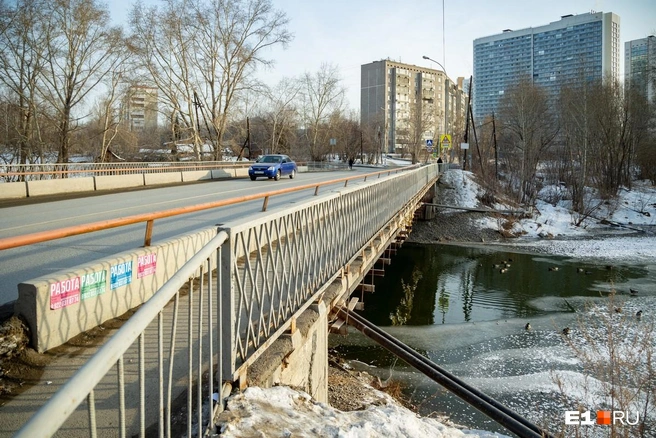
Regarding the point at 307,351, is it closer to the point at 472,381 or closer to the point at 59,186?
the point at 472,381

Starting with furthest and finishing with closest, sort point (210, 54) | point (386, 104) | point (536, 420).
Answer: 1. point (386, 104)
2. point (210, 54)
3. point (536, 420)

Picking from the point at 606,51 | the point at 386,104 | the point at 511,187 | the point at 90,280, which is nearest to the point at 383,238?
the point at 90,280

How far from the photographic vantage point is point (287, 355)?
4883 millimetres

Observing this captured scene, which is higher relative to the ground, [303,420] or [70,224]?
[70,224]

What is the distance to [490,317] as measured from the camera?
17.1 meters

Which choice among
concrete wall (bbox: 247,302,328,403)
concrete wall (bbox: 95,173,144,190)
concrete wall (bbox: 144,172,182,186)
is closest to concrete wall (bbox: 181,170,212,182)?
concrete wall (bbox: 144,172,182,186)

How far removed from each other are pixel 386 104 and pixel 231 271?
396 feet

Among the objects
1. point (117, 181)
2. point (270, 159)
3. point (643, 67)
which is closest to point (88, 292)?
point (117, 181)

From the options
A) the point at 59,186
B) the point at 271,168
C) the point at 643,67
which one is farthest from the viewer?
the point at 643,67

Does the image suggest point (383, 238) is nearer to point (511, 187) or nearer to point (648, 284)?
point (648, 284)

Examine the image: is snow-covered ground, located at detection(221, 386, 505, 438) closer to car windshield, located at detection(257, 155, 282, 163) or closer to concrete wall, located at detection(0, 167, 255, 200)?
concrete wall, located at detection(0, 167, 255, 200)

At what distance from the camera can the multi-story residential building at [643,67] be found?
37.9 metres

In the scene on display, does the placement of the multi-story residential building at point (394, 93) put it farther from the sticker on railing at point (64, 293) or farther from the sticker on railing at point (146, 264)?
the sticker on railing at point (64, 293)

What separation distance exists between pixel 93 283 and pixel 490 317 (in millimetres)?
14975
